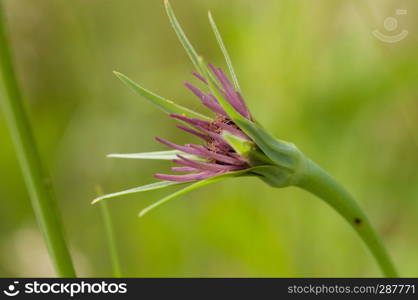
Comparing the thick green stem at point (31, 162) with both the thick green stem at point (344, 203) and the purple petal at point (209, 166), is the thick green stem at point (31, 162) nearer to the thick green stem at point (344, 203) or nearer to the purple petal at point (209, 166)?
the purple petal at point (209, 166)

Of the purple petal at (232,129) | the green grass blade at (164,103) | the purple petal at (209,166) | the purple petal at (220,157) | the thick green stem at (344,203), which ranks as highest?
the green grass blade at (164,103)

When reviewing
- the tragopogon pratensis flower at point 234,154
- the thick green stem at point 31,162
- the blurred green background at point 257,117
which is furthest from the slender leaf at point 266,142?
the blurred green background at point 257,117

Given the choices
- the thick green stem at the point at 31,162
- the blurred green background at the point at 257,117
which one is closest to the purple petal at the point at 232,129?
the thick green stem at the point at 31,162

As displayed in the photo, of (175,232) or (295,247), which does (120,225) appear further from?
(295,247)
